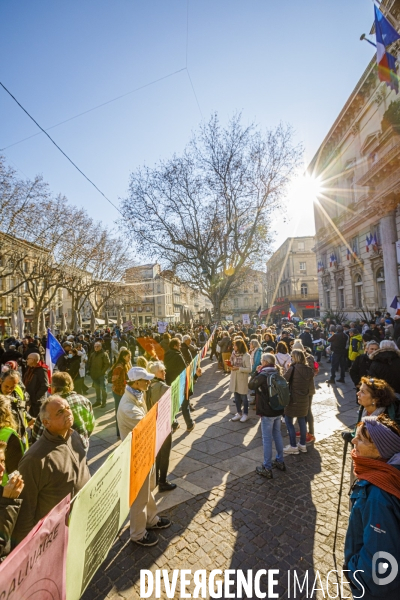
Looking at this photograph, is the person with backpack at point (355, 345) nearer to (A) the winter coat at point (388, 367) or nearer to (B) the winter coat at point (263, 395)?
(A) the winter coat at point (388, 367)

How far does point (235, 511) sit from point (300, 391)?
2.11 metres

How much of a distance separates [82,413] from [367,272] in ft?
75.7

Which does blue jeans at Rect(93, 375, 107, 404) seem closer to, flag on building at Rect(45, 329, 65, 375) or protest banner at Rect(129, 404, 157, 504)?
flag on building at Rect(45, 329, 65, 375)

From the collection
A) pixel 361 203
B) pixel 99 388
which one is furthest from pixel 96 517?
pixel 361 203

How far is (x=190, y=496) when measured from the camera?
4285mm

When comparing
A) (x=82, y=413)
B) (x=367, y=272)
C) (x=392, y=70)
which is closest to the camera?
(x=82, y=413)

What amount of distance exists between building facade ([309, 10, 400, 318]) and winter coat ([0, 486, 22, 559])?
17718 mm

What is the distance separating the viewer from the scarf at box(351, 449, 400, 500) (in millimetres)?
1810

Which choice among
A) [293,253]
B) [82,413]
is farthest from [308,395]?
[293,253]

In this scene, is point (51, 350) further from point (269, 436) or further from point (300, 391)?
point (300, 391)

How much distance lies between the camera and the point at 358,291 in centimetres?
2461

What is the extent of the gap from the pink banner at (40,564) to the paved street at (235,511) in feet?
4.41

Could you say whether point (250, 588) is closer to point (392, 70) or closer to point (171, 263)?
point (392, 70)

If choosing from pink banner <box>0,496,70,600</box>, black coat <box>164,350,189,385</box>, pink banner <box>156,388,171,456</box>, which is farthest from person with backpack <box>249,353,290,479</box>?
pink banner <box>0,496,70,600</box>
